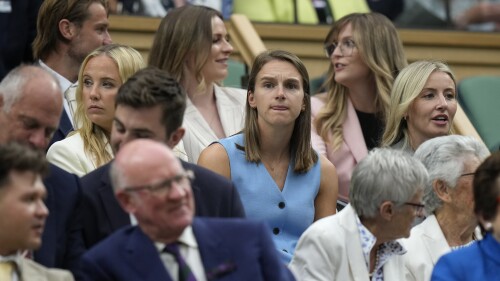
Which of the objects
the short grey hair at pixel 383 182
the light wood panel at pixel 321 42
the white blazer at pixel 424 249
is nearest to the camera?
the short grey hair at pixel 383 182

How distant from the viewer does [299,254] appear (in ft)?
18.7

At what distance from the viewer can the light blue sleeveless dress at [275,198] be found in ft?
21.1

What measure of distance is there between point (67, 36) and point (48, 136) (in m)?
2.16

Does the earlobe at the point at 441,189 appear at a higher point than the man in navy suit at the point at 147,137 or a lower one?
lower

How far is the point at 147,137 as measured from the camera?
17.3 ft

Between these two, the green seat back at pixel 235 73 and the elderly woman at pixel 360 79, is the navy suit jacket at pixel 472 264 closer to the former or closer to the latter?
the elderly woman at pixel 360 79

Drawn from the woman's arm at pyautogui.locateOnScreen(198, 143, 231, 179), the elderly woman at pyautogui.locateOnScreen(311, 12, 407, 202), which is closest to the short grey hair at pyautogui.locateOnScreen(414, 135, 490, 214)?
the woman's arm at pyautogui.locateOnScreen(198, 143, 231, 179)

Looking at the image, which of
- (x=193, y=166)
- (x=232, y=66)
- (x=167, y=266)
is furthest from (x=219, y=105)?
(x=167, y=266)

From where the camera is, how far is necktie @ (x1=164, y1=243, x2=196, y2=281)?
4.77m

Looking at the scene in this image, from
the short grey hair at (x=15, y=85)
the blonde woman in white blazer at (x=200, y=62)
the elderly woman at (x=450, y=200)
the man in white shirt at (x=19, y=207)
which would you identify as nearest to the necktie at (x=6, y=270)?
the man in white shirt at (x=19, y=207)

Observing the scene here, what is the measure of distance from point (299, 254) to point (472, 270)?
0.67 metres

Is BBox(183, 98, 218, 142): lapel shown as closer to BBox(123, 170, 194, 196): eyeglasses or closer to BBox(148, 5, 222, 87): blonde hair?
BBox(148, 5, 222, 87): blonde hair

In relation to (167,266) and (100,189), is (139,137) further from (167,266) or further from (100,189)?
(167,266)

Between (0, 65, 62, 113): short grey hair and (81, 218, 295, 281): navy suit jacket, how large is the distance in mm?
787
